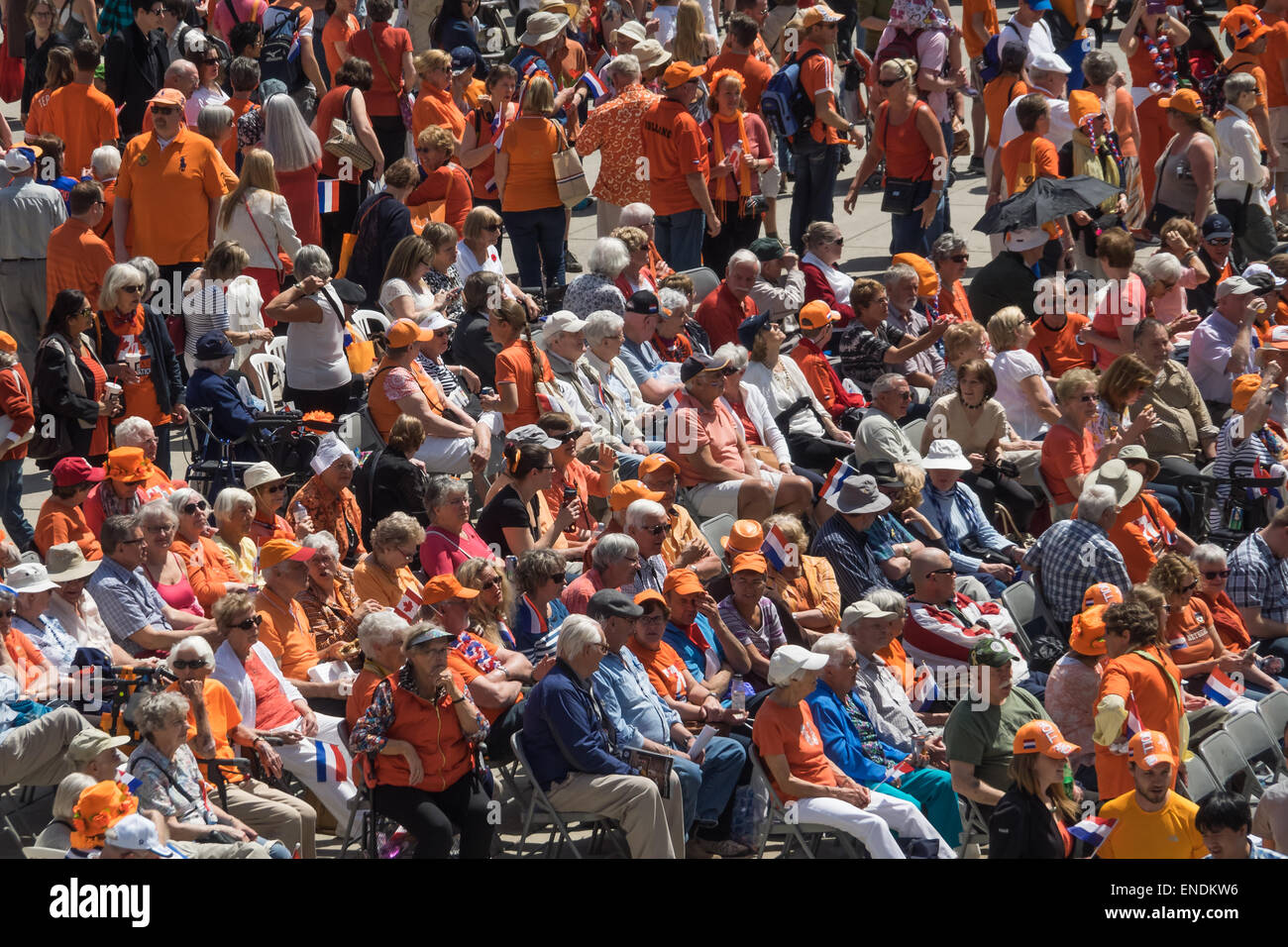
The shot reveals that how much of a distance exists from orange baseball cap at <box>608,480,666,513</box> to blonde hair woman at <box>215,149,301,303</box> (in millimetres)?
3407

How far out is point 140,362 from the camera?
34.4 feet

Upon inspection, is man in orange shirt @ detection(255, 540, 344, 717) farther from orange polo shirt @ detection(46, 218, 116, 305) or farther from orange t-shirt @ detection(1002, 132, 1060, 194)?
orange t-shirt @ detection(1002, 132, 1060, 194)

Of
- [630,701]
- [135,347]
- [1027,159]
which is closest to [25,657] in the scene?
[630,701]

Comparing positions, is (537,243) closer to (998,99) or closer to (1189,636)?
(998,99)

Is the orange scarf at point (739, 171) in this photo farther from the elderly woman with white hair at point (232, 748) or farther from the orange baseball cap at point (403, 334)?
the elderly woman with white hair at point (232, 748)

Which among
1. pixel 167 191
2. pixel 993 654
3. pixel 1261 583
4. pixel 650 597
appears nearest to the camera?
pixel 993 654

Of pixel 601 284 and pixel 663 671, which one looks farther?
pixel 601 284

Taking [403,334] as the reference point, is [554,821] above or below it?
below

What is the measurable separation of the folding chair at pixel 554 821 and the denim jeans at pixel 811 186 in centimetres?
705

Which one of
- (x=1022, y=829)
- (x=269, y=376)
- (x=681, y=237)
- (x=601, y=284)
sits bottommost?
(x=1022, y=829)

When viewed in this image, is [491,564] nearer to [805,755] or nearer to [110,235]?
[805,755]

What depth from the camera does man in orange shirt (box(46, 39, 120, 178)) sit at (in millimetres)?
13352

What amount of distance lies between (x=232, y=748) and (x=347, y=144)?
251 inches

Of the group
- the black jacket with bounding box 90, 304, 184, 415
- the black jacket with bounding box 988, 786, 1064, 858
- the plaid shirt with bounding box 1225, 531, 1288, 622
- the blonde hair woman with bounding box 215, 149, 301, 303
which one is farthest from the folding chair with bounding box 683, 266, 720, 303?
the black jacket with bounding box 988, 786, 1064, 858
